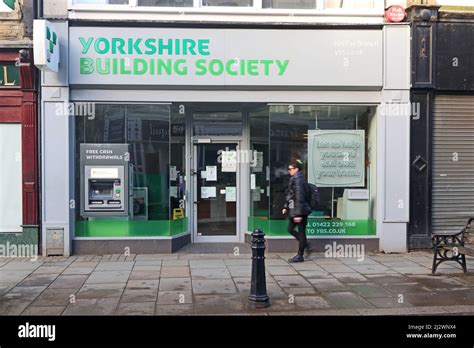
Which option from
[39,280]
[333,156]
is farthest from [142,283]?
[333,156]

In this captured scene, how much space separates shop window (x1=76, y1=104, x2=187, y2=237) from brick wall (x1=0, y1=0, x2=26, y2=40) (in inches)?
79.7

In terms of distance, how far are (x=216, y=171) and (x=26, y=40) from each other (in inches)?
188

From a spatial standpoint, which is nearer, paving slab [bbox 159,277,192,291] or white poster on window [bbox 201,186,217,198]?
paving slab [bbox 159,277,192,291]

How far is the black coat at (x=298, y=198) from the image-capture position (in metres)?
9.86

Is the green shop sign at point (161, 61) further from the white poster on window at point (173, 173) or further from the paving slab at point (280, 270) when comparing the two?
the paving slab at point (280, 270)

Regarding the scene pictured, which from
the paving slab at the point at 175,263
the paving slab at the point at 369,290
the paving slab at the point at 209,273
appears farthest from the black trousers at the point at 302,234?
the paving slab at the point at 175,263

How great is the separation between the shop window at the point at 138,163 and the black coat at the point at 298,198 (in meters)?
2.70

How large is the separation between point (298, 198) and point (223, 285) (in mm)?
2517

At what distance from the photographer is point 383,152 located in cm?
1101

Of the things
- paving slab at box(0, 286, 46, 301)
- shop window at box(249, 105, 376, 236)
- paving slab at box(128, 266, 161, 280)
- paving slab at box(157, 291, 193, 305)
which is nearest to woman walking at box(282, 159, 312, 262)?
shop window at box(249, 105, 376, 236)

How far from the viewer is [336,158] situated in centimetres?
1123

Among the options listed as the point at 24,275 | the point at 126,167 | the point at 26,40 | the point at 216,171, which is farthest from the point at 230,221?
the point at 26,40

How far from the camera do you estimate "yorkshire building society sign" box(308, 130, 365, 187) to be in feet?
36.8

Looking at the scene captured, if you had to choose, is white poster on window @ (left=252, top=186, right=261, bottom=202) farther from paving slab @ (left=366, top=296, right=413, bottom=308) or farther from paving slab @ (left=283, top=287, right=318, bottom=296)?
paving slab @ (left=366, top=296, right=413, bottom=308)
